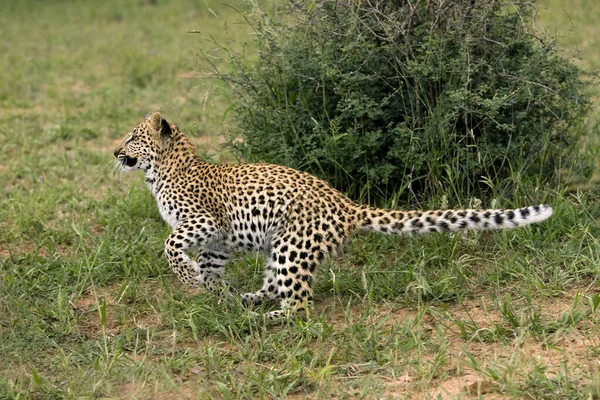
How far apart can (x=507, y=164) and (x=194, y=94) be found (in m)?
5.55

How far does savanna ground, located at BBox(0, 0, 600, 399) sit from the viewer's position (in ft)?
16.5

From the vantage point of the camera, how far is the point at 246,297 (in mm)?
6312

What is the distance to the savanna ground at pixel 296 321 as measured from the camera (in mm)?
5020

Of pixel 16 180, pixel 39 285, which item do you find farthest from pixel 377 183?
pixel 16 180

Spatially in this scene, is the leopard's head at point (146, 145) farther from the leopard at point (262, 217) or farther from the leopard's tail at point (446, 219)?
the leopard's tail at point (446, 219)

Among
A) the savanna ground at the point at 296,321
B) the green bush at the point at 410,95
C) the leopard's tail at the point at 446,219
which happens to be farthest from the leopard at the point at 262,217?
the green bush at the point at 410,95

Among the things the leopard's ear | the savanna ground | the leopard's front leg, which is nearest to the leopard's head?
the leopard's ear

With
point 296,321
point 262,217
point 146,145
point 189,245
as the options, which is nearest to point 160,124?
point 146,145

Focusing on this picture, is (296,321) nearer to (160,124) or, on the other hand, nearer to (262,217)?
(262,217)

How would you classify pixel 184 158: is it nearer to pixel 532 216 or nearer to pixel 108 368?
pixel 108 368

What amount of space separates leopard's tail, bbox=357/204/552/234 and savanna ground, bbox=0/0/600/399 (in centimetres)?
41

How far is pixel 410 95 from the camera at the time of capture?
7.09m

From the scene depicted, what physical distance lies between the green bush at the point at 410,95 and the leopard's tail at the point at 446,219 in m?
1.15

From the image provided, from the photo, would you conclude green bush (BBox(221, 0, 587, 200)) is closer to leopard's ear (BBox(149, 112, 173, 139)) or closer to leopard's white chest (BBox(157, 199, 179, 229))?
leopard's ear (BBox(149, 112, 173, 139))
